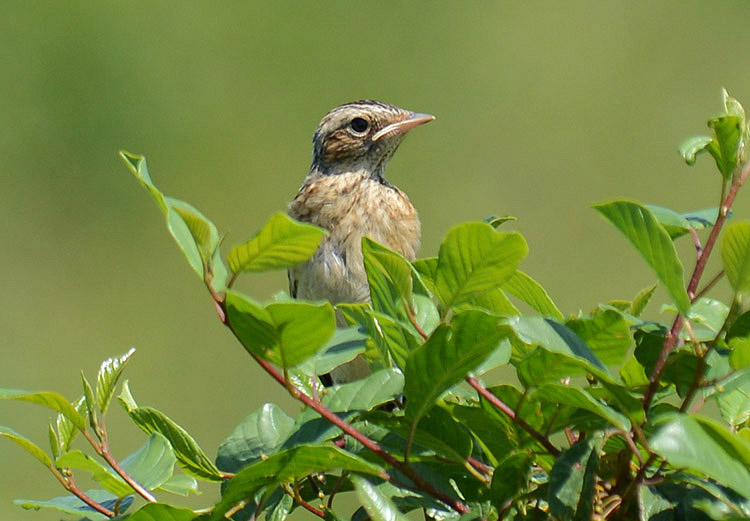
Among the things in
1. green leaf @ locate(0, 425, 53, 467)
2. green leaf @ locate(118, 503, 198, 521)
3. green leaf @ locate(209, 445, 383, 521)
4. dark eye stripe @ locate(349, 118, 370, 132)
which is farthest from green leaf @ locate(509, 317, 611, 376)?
dark eye stripe @ locate(349, 118, 370, 132)

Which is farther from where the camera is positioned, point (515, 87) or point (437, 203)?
point (515, 87)

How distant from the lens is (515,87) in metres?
8.84

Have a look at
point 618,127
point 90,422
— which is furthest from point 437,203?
point 90,422

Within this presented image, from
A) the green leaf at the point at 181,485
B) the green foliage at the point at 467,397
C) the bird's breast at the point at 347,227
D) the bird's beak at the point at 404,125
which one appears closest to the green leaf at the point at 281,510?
the green foliage at the point at 467,397

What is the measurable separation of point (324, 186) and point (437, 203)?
2985mm

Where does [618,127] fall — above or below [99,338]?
above

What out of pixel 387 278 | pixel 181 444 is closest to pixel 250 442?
pixel 181 444

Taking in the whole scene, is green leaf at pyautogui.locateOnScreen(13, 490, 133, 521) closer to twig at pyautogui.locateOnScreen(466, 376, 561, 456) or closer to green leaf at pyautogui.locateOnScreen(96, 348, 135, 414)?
green leaf at pyautogui.locateOnScreen(96, 348, 135, 414)

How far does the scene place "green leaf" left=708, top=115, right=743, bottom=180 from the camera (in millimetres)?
1467

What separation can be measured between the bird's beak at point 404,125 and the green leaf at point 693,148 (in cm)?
320

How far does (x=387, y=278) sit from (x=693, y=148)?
418 mm

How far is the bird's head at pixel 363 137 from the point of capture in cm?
493

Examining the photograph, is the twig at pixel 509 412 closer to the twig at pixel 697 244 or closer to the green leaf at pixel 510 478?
the green leaf at pixel 510 478

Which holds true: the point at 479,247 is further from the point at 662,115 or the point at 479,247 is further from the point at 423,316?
the point at 662,115
